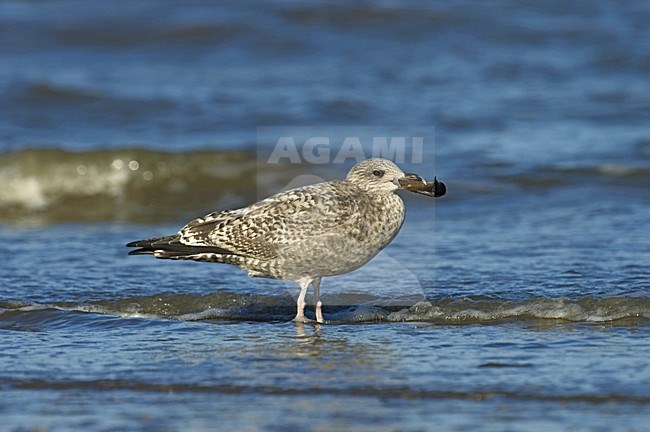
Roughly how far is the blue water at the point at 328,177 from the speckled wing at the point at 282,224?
0.52m

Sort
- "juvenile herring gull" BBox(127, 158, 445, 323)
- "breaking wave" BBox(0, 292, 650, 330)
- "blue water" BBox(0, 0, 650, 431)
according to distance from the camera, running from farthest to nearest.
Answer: "breaking wave" BBox(0, 292, 650, 330) < "juvenile herring gull" BBox(127, 158, 445, 323) < "blue water" BBox(0, 0, 650, 431)

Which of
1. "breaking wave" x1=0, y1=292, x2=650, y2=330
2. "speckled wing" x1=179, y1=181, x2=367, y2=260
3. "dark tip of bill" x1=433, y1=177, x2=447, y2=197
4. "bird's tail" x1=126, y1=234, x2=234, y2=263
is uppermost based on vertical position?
"dark tip of bill" x1=433, y1=177, x2=447, y2=197

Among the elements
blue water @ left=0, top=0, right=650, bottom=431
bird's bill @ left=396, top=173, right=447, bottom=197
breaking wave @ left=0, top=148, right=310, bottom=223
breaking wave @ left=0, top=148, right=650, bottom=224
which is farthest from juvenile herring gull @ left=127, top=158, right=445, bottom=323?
breaking wave @ left=0, top=148, right=310, bottom=223

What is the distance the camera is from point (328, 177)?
38.9 feet

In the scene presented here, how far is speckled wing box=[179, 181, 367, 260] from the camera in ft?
22.5

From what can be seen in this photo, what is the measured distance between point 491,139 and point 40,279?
6.00 m

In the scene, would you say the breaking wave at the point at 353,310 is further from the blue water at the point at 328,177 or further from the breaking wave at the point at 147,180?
the breaking wave at the point at 147,180

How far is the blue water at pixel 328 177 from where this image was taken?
18.1 ft

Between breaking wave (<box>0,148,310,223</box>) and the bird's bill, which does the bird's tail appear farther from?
breaking wave (<box>0,148,310,223</box>)

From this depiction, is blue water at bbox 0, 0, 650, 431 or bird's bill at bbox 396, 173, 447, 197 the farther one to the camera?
bird's bill at bbox 396, 173, 447, 197

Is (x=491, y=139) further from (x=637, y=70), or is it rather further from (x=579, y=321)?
(x=579, y=321)

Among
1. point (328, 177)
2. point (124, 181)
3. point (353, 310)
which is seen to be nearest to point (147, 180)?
point (124, 181)

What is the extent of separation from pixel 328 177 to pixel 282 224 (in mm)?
4986

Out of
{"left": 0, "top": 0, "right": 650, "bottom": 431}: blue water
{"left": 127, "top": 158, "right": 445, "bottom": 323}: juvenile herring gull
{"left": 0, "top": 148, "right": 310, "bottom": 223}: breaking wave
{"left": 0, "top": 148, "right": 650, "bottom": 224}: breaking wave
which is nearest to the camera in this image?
{"left": 0, "top": 0, "right": 650, "bottom": 431}: blue water
